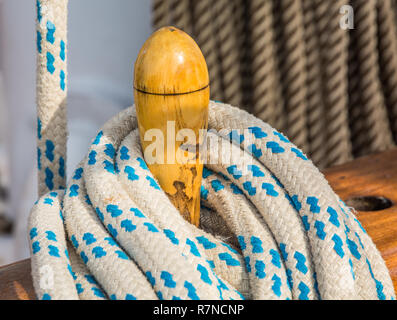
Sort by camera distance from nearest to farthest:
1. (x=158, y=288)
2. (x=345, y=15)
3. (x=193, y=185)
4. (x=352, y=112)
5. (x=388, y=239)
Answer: (x=158, y=288) < (x=193, y=185) < (x=388, y=239) < (x=345, y=15) < (x=352, y=112)

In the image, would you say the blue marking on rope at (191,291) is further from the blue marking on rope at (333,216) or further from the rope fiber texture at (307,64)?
the rope fiber texture at (307,64)

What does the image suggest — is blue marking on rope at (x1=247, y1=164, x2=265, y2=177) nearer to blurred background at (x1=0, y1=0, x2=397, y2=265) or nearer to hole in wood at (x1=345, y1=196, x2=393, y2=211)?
hole in wood at (x1=345, y1=196, x2=393, y2=211)

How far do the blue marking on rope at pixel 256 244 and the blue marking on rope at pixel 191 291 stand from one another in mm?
103

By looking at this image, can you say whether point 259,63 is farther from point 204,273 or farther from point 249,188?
point 204,273

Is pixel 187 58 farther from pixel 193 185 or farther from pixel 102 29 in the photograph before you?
pixel 102 29

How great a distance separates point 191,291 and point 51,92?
13.0 inches

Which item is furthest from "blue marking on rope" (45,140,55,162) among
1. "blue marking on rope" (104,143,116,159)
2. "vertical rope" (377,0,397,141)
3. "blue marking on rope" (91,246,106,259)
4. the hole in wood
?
"vertical rope" (377,0,397,141)

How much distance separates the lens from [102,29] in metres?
1.27

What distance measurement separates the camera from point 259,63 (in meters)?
1.17

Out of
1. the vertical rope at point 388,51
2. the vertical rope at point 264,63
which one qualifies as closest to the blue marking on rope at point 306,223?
the vertical rope at point 264,63

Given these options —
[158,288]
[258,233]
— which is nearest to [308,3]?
[258,233]

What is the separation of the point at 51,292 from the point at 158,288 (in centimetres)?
10

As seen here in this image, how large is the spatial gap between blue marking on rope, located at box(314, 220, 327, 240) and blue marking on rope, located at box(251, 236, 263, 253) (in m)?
0.06

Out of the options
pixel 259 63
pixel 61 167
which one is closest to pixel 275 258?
pixel 61 167
